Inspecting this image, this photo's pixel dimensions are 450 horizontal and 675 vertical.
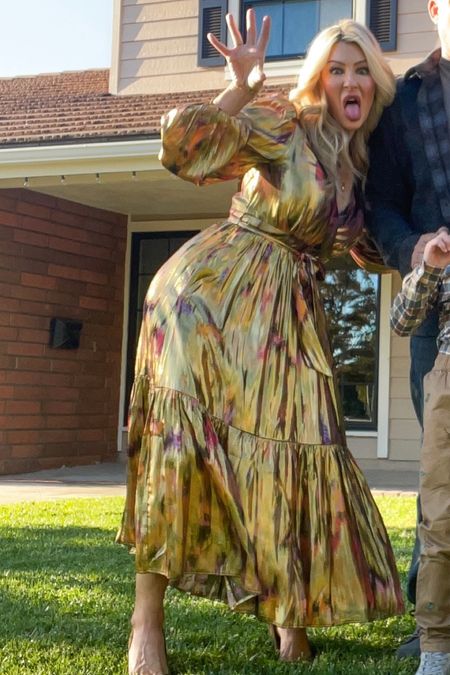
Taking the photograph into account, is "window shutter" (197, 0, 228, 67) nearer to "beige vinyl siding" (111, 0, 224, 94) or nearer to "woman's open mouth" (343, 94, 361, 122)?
"beige vinyl siding" (111, 0, 224, 94)

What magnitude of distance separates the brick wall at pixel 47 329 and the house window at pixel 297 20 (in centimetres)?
256

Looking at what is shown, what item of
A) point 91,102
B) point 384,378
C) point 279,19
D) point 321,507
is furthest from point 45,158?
point 321,507

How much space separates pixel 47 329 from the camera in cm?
1020

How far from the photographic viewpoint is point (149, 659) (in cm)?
287

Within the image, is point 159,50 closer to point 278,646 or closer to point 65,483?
point 65,483

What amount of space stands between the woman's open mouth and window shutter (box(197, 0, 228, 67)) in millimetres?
7233

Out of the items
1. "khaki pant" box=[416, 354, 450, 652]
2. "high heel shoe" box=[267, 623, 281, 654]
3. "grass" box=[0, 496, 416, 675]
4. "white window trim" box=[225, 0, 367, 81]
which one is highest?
"white window trim" box=[225, 0, 367, 81]

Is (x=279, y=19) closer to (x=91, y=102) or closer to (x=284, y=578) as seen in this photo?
(x=91, y=102)

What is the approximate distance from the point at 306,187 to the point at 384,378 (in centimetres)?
709

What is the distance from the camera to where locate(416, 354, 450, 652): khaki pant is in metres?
2.61

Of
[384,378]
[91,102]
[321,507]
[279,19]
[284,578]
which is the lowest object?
[284,578]

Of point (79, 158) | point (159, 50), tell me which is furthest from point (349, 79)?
point (159, 50)

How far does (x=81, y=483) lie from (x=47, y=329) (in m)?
1.95

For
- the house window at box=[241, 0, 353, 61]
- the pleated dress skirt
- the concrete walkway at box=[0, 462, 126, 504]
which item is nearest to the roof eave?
→ the house window at box=[241, 0, 353, 61]
